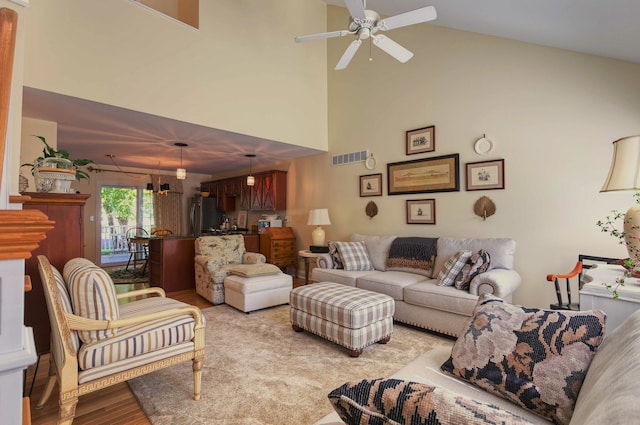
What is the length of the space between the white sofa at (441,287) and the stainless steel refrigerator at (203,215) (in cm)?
482

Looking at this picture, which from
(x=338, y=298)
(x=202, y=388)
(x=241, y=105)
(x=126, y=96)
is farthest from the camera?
(x=241, y=105)

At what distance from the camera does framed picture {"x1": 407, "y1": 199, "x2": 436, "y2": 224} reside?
163 inches

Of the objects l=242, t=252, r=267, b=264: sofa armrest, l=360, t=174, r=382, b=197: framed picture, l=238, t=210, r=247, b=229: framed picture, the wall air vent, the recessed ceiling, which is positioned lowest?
l=242, t=252, r=267, b=264: sofa armrest

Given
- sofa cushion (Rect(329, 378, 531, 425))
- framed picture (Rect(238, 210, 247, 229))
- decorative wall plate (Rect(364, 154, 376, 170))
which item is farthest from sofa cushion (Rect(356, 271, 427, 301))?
framed picture (Rect(238, 210, 247, 229))

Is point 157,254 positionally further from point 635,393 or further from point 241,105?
point 635,393

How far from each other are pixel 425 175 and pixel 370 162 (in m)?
1.00

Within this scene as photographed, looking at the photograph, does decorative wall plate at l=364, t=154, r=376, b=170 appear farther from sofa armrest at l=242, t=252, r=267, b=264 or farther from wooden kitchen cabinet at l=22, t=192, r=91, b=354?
wooden kitchen cabinet at l=22, t=192, r=91, b=354

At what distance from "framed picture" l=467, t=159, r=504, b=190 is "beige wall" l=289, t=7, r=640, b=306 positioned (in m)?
0.07

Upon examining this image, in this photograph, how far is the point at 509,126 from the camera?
3.47 m

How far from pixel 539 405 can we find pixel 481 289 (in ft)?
6.44

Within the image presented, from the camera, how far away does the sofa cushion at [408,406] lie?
0.57 m

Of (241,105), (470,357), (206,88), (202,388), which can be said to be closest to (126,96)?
(206,88)

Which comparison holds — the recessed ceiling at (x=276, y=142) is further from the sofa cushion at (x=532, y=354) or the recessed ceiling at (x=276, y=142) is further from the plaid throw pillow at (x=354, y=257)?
the sofa cushion at (x=532, y=354)

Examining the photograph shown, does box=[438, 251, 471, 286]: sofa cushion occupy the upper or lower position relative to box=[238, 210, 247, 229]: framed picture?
lower
